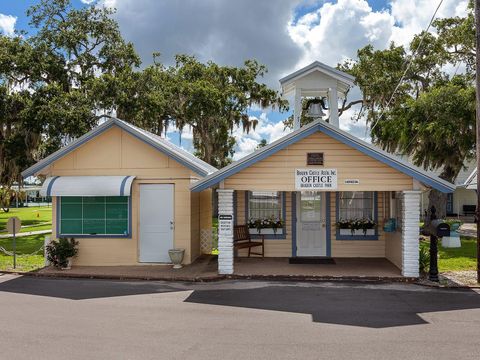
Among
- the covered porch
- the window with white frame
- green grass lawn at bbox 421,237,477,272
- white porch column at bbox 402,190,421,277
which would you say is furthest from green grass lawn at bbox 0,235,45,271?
green grass lawn at bbox 421,237,477,272

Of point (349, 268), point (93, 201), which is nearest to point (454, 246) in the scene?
point (349, 268)

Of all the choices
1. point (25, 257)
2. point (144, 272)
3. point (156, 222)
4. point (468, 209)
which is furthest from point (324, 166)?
point (468, 209)

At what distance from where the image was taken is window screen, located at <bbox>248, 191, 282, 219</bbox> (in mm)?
14359

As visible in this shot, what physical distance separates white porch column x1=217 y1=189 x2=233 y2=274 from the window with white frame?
4099 millimetres

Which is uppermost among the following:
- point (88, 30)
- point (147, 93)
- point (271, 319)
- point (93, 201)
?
point (88, 30)

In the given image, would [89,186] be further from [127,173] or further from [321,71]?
[321,71]

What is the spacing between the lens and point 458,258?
14656 millimetres

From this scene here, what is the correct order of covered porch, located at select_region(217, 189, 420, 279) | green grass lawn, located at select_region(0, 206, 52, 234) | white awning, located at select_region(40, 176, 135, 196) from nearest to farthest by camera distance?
white awning, located at select_region(40, 176, 135, 196)
covered porch, located at select_region(217, 189, 420, 279)
green grass lawn, located at select_region(0, 206, 52, 234)

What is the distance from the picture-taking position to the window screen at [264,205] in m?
14.4

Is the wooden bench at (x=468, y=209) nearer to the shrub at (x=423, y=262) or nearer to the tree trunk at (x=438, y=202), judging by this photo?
the tree trunk at (x=438, y=202)

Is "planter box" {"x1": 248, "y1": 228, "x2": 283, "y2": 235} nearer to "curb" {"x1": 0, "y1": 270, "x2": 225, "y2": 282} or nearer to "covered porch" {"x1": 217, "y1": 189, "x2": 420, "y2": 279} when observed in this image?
"covered porch" {"x1": 217, "y1": 189, "x2": 420, "y2": 279}

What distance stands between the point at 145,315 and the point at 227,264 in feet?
12.5

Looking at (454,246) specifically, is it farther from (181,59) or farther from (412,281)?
(181,59)

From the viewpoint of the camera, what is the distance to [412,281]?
36.0 feet
